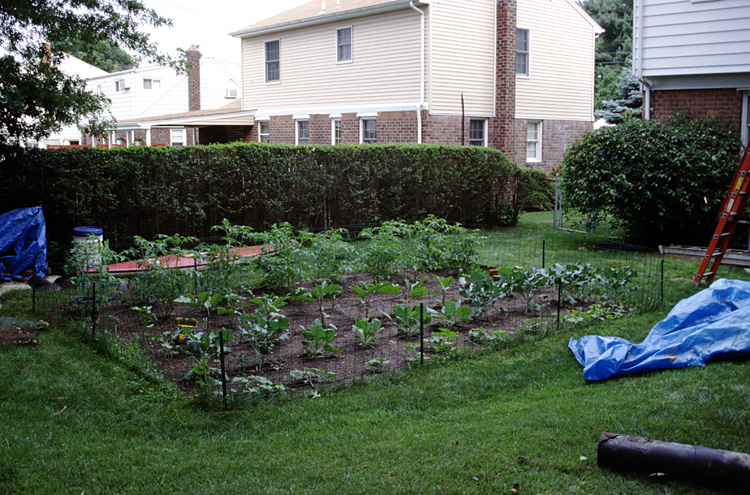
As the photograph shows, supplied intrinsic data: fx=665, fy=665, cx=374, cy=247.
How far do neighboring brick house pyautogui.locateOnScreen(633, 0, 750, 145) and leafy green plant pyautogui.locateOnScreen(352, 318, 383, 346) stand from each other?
28.8 ft

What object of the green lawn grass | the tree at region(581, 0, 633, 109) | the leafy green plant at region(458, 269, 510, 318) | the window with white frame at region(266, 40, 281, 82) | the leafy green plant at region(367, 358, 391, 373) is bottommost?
the green lawn grass

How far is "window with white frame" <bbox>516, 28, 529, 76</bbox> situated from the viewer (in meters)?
20.7

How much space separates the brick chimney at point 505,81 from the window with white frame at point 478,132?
21cm

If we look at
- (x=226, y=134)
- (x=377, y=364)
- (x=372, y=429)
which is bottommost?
(x=372, y=429)

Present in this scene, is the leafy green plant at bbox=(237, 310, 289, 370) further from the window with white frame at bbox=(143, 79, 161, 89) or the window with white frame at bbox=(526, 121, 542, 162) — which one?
the window with white frame at bbox=(143, 79, 161, 89)

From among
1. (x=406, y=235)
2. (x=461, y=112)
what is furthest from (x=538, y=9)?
(x=406, y=235)

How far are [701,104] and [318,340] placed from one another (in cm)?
972

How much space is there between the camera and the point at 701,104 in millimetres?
12141

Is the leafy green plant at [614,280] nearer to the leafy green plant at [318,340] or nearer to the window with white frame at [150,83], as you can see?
the leafy green plant at [318,340]

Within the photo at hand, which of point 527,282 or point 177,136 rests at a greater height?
point 177,136

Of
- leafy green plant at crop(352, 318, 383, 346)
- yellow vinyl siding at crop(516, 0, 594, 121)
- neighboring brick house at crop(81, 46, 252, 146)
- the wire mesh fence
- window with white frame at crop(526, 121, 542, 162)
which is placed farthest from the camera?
A: neighboring brick house at crop(81, 46, 252, 146)

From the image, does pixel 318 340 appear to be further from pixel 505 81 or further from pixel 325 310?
pixel 505 81

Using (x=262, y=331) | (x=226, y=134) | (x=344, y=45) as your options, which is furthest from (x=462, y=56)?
(x=262, y=331)

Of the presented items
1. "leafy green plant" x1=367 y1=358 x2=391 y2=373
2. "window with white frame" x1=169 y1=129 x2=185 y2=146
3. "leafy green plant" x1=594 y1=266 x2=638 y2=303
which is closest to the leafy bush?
"leafy green plant" x1=594 y1=266 x2=638 y2=303
